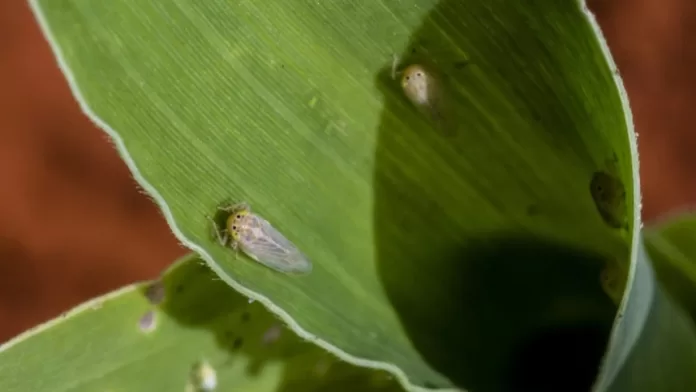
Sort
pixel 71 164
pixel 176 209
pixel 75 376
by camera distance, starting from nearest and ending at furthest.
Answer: pixel 176 209, pixel 75 376, pixel 71 164

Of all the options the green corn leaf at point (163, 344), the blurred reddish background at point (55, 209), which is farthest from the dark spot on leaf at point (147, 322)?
the blurred reddish background at point (55, 209)

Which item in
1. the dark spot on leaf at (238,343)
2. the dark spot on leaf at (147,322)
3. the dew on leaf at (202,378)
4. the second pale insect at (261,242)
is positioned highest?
the second pale insect at (261,242)

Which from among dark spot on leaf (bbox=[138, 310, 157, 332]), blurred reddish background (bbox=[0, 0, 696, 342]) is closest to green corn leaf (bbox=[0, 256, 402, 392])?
dark spot on leaf (bbox=[138, 310, 157, 332])

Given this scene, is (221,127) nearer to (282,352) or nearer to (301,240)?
(301,240)

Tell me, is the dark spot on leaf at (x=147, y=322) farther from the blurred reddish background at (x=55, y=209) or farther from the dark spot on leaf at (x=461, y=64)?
the blurred reddish background at (x=55, y=209)

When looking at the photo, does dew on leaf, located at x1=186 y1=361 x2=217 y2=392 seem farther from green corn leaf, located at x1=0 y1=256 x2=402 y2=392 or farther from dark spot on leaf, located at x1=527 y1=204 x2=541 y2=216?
dark spot on leaf, located at x1=527 y1=204 x2=541 y2=216

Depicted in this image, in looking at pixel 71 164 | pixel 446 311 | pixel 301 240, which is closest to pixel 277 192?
pixel 301 240
